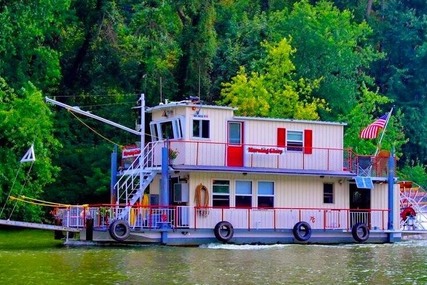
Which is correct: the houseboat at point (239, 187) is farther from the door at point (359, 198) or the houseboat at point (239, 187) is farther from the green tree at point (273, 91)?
the green tree at point (273, 91)

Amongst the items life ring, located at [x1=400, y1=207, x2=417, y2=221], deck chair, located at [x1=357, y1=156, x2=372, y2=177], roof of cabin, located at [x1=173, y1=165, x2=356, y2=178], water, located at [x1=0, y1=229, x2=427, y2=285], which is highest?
deck chair, located at [x1=357, y1=156, x2=372, y2=177]

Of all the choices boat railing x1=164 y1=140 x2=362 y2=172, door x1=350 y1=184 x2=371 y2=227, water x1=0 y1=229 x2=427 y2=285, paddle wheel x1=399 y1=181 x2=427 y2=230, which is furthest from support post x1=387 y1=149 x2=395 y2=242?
paddle wheel x1=399 y1=181 x2=427 y2=230

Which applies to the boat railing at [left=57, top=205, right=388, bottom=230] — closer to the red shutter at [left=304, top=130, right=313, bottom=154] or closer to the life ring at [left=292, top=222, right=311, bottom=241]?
the life ring at [left=292, top=222, right=311, bottom=241]

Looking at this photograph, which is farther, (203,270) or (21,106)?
(21,106)

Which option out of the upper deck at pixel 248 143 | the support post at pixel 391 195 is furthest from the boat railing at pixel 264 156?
the support post at pixel 391 195

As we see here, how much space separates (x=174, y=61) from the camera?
6028 cm

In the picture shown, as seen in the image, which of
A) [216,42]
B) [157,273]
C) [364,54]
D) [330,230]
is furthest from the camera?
[364,54]

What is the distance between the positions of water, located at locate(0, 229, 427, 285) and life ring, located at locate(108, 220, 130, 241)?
45 centimetres

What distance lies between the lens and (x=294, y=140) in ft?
138

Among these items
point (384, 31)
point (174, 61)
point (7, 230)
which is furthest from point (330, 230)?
point (384, 31)

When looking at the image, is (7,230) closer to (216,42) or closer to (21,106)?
(21,106)

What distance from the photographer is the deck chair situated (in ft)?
142

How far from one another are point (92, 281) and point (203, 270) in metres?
4.05

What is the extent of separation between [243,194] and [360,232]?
490cm
